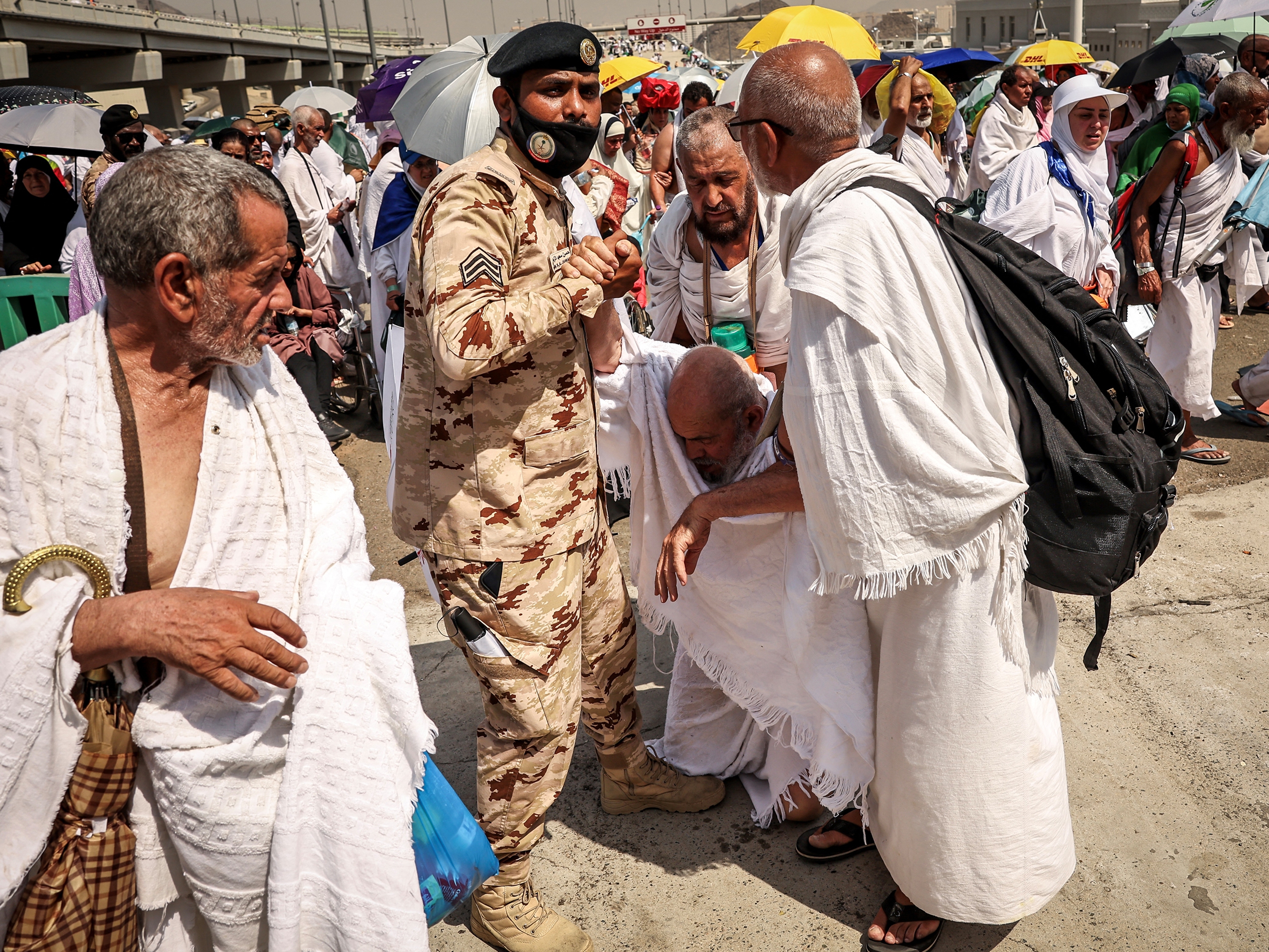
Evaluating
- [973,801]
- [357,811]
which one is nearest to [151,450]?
[357,811]

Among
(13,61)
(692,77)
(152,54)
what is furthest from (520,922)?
(152,54)

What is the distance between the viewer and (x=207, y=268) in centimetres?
157

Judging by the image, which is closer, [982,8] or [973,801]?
[973,801]

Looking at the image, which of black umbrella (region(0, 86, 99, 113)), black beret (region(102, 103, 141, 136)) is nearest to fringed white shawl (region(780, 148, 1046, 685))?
black beret (region(102, 103, 141, 136))

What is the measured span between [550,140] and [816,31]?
7.33 m

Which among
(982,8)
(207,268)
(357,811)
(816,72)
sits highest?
(982,8)

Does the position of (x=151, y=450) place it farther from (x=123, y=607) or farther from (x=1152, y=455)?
Answer: (x=1152, y=455)

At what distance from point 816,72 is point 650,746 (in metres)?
2.23

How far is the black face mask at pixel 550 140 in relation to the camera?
2273 millimetres

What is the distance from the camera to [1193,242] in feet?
18.5

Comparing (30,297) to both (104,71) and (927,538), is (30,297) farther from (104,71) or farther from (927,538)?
(104,71)

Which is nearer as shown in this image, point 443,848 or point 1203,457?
point 443,848

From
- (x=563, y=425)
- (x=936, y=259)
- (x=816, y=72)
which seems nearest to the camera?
(x=936, y=259)

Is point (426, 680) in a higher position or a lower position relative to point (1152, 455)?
lower
